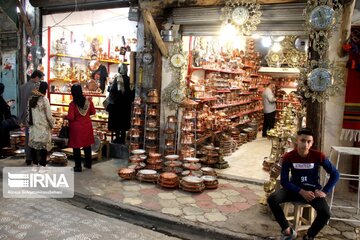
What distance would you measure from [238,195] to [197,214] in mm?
1064

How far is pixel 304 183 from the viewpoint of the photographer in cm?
362

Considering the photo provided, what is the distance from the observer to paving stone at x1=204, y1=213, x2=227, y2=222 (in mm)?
4196

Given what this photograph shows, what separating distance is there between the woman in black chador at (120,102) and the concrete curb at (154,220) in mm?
2421

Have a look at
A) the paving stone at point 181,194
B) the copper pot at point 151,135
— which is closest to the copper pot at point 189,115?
the copper pot at point 151,135

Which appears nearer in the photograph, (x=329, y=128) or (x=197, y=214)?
(x=197, y=214)

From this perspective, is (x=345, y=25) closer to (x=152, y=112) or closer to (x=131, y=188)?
(x=152, y=112)

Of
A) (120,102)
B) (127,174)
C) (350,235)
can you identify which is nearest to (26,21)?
(120,102)

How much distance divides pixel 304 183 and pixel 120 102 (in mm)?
4584

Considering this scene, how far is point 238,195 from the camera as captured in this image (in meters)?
5.14

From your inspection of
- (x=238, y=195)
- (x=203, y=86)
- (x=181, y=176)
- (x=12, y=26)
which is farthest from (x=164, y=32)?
(x=12, y=26)

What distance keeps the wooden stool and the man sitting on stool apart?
0.29ft

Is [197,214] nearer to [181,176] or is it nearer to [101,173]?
[181,176]

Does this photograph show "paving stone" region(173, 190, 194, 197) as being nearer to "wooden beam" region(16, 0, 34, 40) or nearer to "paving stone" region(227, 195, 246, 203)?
"paving stone" region(227, 195, 246, 203)

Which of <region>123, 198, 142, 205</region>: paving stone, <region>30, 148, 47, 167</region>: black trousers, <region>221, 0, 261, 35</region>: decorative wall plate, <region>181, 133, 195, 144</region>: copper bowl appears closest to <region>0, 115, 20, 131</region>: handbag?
<region>30, 148, 47, 167</region>: black trousers
